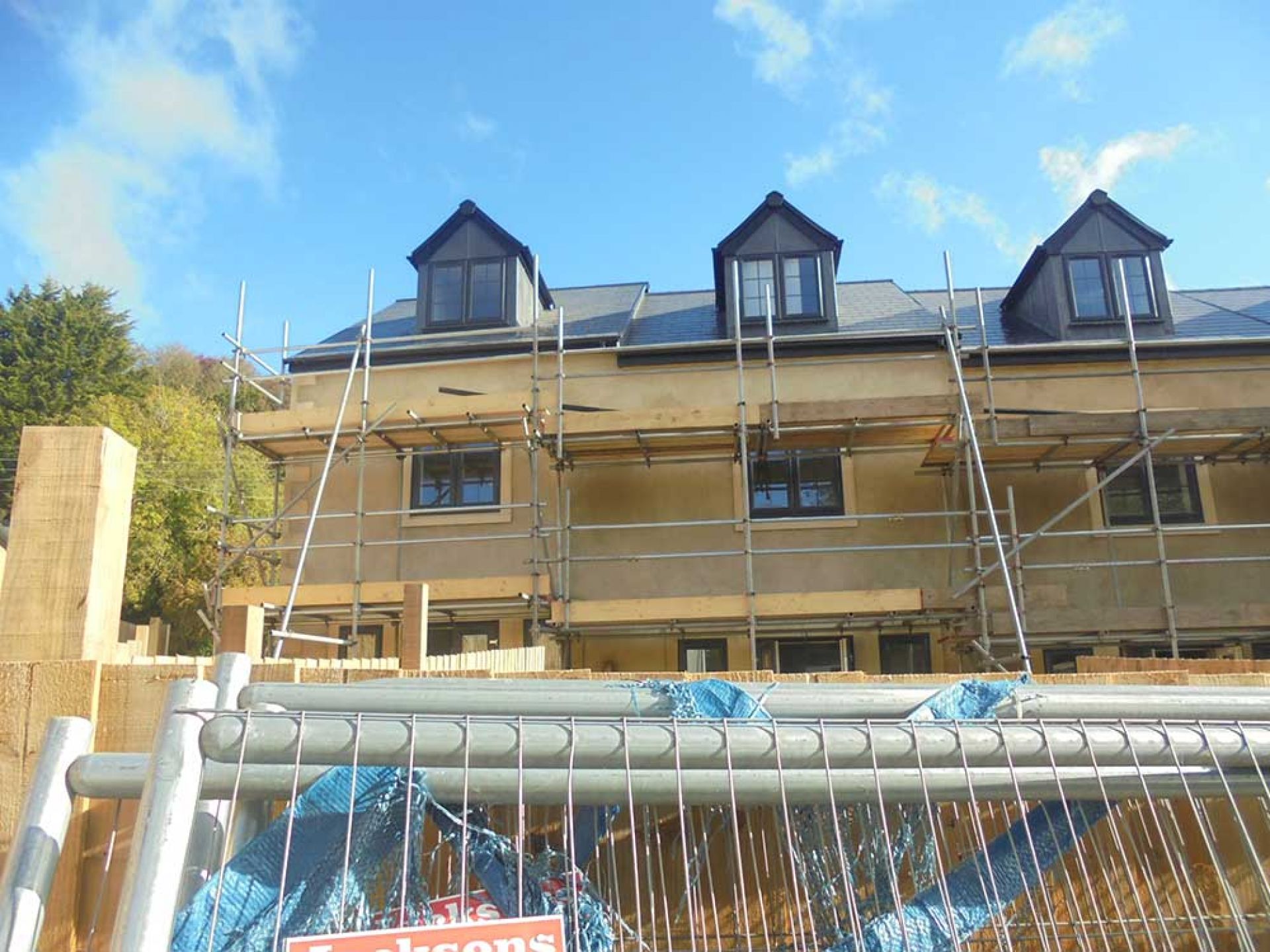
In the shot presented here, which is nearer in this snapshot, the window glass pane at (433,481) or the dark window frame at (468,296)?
the window glass pane at (433,481)

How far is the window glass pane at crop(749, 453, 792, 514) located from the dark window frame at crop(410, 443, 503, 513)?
12.4ft

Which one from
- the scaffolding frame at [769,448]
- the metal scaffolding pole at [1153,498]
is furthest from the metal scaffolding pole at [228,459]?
the metal scaffolding pole at [1153,498]

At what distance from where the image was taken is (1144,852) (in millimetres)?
3006

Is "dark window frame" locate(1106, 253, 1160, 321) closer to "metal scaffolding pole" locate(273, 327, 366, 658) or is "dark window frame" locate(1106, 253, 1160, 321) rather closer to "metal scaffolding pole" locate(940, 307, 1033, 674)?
"metal scaffolding pole" locate(940, 307, 1033, 674)

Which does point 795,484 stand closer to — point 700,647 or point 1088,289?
point 700,647

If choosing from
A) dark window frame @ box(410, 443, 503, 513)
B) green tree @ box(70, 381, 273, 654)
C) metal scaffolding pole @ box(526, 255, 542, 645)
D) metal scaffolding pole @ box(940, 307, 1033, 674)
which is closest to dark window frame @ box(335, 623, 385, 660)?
dark window frame @ box(410, 443, 503, 513)

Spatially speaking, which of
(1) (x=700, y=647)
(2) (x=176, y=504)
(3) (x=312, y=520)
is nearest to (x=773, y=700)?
(3) (x=312, y=520)

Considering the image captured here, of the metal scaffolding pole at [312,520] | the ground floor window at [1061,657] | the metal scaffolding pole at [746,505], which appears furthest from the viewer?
the ground floor window at [1061,657]

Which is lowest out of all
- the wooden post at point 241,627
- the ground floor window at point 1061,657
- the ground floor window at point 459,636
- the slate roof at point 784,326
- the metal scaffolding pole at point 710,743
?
the metal scaffolding pole at point 710,743

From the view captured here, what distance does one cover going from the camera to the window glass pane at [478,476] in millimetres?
15172

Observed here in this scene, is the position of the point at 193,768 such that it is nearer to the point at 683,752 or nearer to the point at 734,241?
the point at 683,752

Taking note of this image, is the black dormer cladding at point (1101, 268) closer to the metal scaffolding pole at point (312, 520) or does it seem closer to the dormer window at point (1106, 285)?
the dormer window at point (1106, 285)

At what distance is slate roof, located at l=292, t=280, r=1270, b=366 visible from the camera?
1528 centimetres

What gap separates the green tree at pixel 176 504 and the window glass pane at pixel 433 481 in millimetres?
13569
